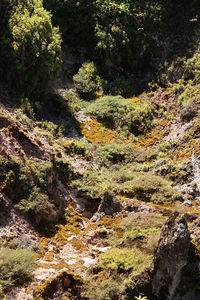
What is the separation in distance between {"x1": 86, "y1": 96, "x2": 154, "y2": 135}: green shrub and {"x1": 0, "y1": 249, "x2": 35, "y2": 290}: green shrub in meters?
10.5

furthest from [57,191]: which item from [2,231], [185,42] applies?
[185,42]

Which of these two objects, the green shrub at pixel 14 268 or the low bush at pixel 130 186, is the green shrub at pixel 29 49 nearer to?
the low bush at pixel 130 186

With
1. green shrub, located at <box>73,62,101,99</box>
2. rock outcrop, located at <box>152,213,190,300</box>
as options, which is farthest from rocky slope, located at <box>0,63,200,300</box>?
green shrub, located at <box>73,62,101,99</box>

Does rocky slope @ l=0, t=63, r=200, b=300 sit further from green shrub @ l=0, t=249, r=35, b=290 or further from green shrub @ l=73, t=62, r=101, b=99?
green shrub @ l=73, t=62, r=101, b=99

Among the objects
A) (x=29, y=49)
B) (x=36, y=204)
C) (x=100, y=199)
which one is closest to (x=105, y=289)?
(x=36, y=204)

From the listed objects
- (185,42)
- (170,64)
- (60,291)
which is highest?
(185,42)

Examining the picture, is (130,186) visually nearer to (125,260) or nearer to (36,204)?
(36,204)

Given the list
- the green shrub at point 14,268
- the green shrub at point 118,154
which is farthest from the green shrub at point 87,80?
the green shrub at point 14,268

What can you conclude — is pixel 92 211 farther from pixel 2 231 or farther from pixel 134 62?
pixel 134 62

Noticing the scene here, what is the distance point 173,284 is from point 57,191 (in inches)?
259

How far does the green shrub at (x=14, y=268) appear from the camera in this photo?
9.59 m

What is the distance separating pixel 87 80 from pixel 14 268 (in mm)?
14209

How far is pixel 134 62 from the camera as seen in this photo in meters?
22.7

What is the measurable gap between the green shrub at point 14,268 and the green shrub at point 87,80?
12751mm
